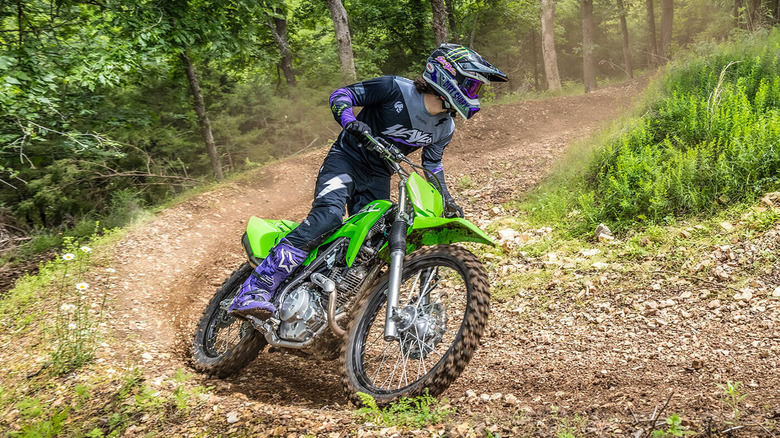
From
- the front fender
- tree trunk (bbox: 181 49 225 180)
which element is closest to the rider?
the front fender

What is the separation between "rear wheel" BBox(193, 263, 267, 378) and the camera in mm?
4391

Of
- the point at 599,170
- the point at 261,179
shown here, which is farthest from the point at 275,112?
the point at 599,170

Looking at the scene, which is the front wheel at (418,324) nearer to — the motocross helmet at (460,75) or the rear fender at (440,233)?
the rear fender at (440,233)

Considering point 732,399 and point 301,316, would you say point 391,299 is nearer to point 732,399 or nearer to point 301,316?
point 301,316

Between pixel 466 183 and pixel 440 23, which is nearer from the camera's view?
pixel 466 183

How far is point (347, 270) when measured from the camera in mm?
3980

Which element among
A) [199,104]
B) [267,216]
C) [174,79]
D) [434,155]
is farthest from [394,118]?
[174,79]

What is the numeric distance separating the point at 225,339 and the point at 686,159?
5.69 meters

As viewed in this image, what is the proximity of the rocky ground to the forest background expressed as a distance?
3.31 metres

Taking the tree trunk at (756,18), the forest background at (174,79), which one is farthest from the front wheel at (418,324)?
the tree trunk at (756,18)

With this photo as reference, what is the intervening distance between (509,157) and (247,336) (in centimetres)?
784

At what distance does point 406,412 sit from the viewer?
3.00m

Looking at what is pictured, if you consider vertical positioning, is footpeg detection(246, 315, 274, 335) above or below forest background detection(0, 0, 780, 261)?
below

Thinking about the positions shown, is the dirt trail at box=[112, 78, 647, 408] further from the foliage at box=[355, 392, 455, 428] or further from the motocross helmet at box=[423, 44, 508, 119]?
the motocross helmet at box=[423, 44, 508, 119]
